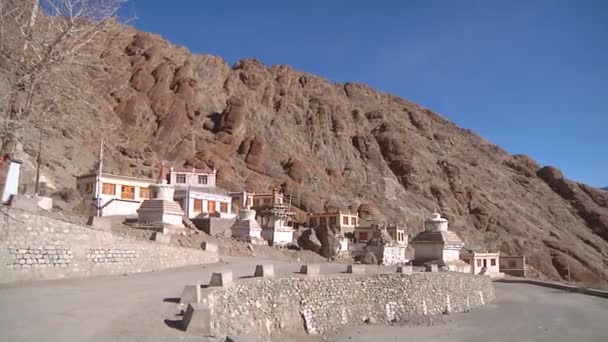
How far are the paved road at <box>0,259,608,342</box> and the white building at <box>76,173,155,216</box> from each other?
59.3 ft

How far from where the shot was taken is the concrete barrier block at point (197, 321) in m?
9.50

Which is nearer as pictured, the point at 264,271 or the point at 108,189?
the point at 264,271

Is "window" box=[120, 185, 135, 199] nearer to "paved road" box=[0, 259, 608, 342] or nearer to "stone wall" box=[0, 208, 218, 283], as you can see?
"paved road" box=[0, 259, 608, 342]

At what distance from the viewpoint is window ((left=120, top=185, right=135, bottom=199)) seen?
4225 centimetres

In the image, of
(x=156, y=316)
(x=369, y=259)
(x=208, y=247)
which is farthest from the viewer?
(x=369, y=259)

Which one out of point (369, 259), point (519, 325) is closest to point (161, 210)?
point (369, 259)

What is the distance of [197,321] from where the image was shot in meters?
9.55

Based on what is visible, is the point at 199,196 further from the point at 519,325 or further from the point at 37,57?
the point at 37,57

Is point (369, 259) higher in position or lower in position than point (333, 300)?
higher

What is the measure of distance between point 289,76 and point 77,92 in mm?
101100

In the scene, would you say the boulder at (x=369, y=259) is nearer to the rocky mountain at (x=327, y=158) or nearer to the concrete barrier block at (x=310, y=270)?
the concrete barrier block at (x=310, y=270)

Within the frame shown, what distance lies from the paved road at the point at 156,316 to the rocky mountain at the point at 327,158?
31.4 meters

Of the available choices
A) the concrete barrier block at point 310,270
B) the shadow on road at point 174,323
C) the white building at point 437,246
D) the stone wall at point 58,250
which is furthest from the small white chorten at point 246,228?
the shadow on road at point 174,323

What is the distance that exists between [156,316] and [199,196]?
3651cm
